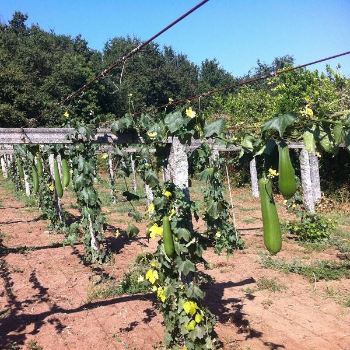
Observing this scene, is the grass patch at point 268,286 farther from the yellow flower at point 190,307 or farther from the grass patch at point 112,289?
the yellow flower at point 190,307

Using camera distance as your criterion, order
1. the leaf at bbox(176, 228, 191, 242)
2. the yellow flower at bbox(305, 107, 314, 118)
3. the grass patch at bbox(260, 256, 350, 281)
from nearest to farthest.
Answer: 1. the yellow flower at bbox(305, 107, 314, 118)
2. the leaf at bbox(176, 228, 191, 242)
3. the grass patch at bbox(260, 256, 350, 281)

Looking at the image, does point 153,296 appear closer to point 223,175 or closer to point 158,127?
point 158,127

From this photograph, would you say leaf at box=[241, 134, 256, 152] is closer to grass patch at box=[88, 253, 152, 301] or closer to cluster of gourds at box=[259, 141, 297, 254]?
cluster of gourds at box=[259, 141, 297, 254]

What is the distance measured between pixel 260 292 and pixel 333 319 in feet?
3.52

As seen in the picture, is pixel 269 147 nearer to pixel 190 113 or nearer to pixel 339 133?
pixel 339 133

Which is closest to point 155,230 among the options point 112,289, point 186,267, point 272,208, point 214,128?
point 186,267

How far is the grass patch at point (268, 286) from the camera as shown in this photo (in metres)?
5.10

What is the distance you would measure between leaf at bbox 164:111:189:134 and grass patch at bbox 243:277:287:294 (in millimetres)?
3373

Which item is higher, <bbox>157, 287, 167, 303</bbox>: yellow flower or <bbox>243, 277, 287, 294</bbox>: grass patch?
<bbox>157, 287, 167, 303</bbox>: yellow flower

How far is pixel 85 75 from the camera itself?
102ft

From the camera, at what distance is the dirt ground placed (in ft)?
12.5

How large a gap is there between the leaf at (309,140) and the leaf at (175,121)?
0.94 m

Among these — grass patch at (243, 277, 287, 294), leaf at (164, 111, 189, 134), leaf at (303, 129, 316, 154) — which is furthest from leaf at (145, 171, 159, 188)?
grass patch at (243, 277, 287, 294)

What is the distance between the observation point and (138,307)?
454 centimetres
